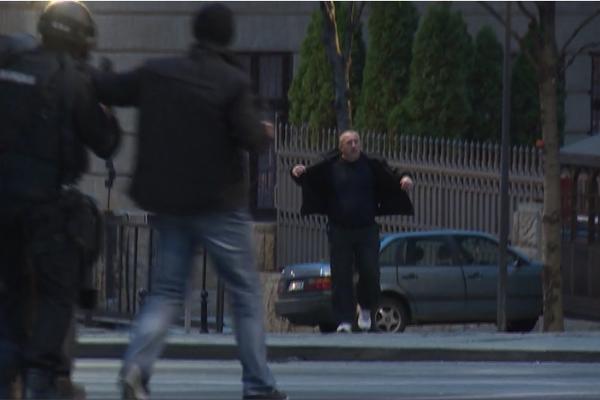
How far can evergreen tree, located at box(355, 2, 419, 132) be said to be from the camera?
28500mm

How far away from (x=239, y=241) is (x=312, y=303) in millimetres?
12596

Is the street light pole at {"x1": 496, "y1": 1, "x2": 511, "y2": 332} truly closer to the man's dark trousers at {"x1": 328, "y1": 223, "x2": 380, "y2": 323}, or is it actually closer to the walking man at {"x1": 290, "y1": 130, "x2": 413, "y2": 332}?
the man's dark trousers at {"x1": 328, "y1": 223, "x2": 380, "y2": 323}

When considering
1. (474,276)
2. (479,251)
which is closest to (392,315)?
(474,276)

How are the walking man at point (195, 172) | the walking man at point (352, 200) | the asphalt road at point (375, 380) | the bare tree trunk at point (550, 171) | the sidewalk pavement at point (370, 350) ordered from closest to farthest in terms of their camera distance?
the walking man at point (195, 172), the asphalt road at point (375, 380), the sidewalk pavement at point (370, 350), the walking man at point (352, 200), the bare tree trunk at point (550, 171)

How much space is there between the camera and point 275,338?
14.0 m

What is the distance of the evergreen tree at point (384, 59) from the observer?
93.5 feet

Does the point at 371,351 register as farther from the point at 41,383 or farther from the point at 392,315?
the point at 392,315

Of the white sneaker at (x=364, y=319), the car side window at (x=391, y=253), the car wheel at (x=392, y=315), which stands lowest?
the car wheel at (x=392, y=315)

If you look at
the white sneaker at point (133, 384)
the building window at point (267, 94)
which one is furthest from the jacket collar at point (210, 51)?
the building window at point (267, 94)

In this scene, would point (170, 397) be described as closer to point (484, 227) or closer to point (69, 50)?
point (69, 50)

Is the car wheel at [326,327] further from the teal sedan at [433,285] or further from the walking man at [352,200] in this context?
the walking man at [352,200]

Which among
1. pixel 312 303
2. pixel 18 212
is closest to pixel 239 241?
pixel 18 212

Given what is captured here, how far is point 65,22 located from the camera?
810 centimetres

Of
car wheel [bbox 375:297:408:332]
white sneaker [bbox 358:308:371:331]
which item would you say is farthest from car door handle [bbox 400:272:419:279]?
white sneaker [bbox 358:308:371:331]
